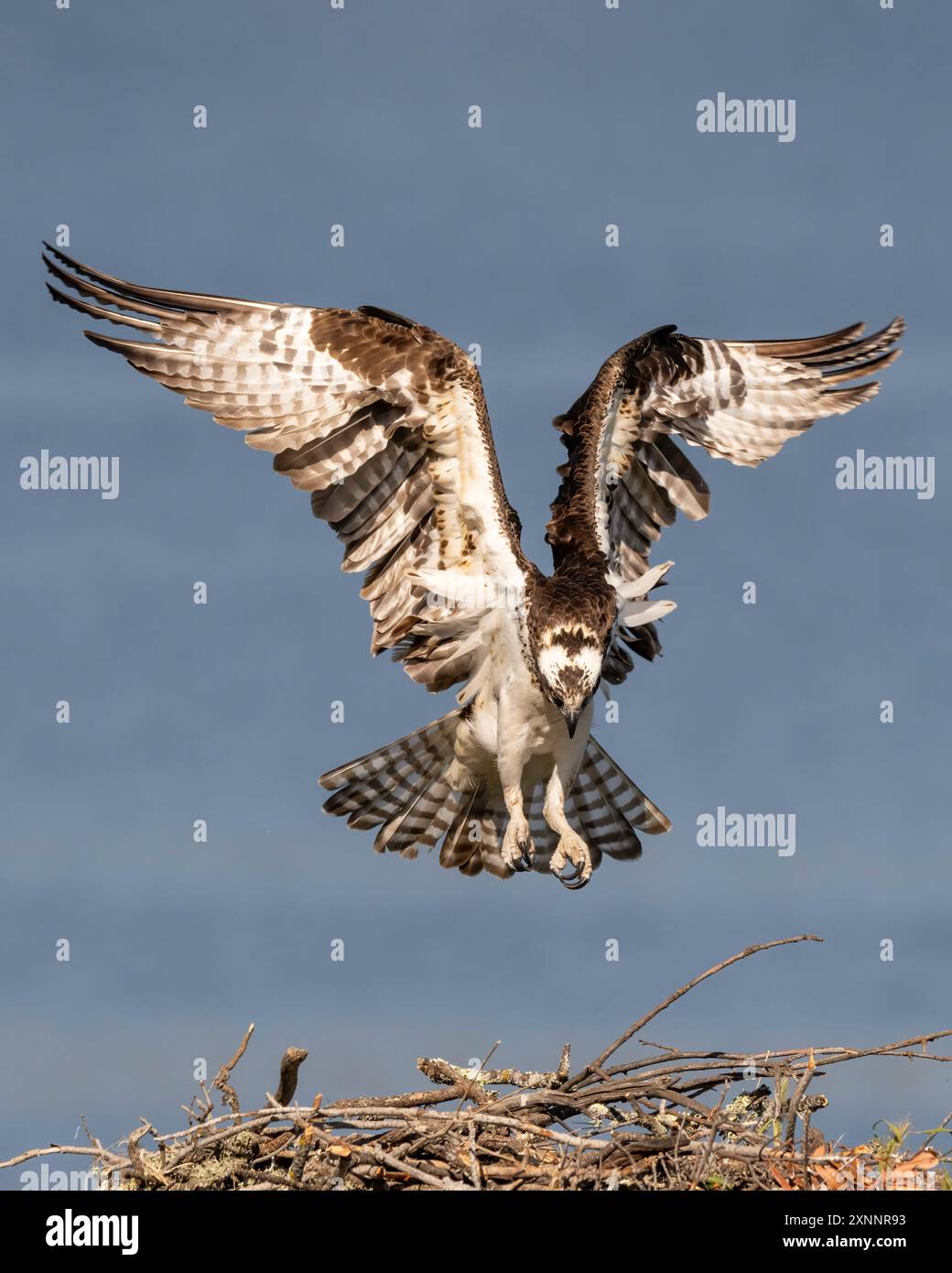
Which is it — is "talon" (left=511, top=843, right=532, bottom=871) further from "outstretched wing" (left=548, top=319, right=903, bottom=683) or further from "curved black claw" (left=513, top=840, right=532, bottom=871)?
"outstretched wing" (left=548, top=319, right=903, bottom=683)

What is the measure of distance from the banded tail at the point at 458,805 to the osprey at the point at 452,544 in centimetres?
1

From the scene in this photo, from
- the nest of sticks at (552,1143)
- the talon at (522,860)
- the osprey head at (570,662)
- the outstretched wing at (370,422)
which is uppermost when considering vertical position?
the outstretched wing at (370,422)

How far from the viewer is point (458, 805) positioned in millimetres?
12617

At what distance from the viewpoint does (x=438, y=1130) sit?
28.4ft

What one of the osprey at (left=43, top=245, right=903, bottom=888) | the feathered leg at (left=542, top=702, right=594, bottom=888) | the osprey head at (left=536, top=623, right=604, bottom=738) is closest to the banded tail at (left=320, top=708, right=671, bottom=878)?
the osprey at (left=43, top=245, right=903, bottom=888)

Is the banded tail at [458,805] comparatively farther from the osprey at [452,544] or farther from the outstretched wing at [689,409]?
the outstretched wing at [689,409]

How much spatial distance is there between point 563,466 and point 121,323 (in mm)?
3200

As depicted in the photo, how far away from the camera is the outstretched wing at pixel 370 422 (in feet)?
37.8

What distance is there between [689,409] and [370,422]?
271 cm

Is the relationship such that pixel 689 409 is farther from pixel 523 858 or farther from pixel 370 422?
pixel 523 858

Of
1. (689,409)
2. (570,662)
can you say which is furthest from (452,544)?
(689,409)

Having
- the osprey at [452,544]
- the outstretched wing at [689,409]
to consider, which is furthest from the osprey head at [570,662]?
the outstretched wing at [689,409]
